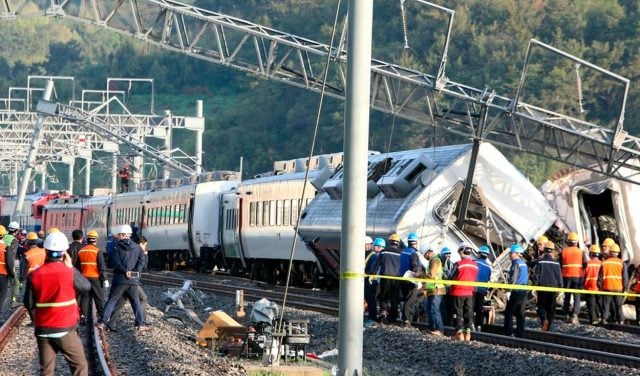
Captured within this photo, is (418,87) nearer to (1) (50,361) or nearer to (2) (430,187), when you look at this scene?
(2) (430,187)

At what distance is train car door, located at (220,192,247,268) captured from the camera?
44.0 m

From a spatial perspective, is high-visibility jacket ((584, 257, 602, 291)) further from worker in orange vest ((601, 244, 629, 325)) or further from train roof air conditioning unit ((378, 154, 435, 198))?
train roof air conditioning unit ((378, 154, 435, 198))

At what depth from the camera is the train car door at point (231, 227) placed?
44.0 meters

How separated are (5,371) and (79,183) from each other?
420ft

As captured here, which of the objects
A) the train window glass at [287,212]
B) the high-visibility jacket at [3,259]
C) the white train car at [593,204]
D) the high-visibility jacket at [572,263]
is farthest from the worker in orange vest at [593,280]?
the train window glass at [287,212]

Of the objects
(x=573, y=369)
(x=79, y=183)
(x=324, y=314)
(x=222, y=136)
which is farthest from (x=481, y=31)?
(x=573, y=369)

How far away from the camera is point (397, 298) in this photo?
80.6 feet

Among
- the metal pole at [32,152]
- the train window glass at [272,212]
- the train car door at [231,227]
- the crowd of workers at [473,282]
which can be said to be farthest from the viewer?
the metal pole at [32,152]

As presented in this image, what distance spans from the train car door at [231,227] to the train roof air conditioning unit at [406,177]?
15.0 m

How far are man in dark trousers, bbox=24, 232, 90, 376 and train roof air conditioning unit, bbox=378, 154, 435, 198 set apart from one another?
15.5m

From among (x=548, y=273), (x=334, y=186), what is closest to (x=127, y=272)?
(x=548, y=273)

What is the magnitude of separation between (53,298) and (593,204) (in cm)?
1921

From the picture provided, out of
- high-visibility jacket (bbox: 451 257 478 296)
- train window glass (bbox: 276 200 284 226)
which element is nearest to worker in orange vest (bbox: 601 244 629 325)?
high-visibility jacket (bbox: 451 257 478 296)

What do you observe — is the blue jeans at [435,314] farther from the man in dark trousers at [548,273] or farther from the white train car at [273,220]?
the white train car at [273,220]
